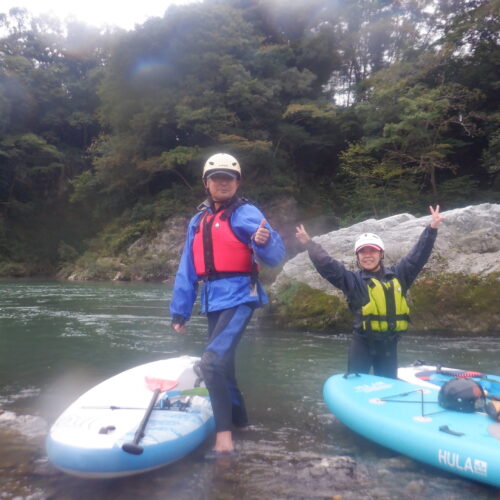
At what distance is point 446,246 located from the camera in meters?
6.99

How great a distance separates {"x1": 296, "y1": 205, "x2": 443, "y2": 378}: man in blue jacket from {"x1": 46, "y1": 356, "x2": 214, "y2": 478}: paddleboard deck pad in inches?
46.0

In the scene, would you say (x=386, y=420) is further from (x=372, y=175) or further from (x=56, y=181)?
(x=56, y=181)

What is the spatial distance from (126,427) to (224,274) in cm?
100

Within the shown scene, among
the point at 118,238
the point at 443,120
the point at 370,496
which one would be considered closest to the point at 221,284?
the point at 370,496

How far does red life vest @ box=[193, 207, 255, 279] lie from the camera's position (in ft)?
9.34

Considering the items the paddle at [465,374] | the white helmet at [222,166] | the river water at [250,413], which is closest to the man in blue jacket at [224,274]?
the white helmet at [222,166]

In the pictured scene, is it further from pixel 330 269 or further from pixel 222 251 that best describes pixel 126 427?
pixel 330 269

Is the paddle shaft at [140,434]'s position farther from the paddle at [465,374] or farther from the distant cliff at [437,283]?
the distant cliff at [437,283]

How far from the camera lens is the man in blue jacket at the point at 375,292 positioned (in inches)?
127

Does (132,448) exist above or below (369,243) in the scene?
below

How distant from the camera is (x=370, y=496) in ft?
7.18

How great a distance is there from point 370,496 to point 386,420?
1.87 ft

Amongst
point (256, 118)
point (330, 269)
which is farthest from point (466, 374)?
point (256, 118)

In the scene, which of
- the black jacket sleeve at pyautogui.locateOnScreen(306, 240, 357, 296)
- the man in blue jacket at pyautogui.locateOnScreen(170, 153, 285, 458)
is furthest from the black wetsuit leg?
the black jacket sleeve at pyautogui.locateOnScreen(306, 240, 357, 296)
